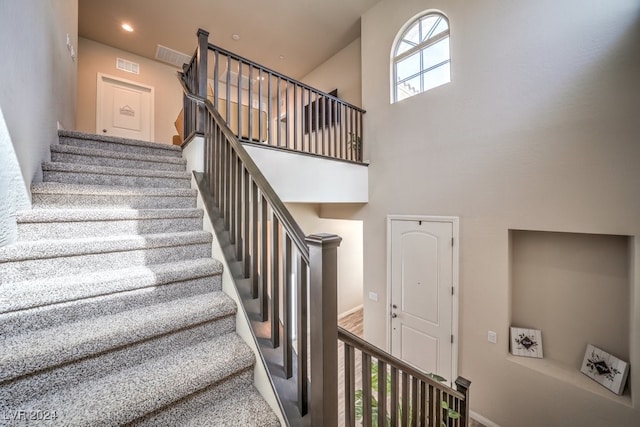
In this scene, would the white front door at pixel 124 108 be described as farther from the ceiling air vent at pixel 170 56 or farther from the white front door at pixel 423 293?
the white front door at pixel 423 293

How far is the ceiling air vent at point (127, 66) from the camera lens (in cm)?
487

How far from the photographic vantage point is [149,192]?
196 centimetres

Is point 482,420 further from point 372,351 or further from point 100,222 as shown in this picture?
point 100,222

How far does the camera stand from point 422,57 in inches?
131

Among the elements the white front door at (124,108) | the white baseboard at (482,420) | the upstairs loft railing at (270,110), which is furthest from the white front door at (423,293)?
the white front door at (124,108)

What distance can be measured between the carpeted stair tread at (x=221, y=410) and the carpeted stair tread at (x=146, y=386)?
6 centimetres

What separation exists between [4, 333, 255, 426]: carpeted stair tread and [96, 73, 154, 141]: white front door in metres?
5.31

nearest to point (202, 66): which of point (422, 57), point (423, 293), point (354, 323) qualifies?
point (422, 57)

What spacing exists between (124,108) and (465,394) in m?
6.69

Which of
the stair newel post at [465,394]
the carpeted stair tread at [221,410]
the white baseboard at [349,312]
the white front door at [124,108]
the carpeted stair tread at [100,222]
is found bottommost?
the white baseboard at [349,312]

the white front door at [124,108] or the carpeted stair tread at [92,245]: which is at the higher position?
the white front door at [124,108]

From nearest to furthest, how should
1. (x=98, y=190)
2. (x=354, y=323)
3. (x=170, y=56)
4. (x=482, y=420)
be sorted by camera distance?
(x=98, y=190), (x=482, y=420), (x=170, y=56), (x=354, y=323)

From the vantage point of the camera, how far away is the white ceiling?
12.5ft

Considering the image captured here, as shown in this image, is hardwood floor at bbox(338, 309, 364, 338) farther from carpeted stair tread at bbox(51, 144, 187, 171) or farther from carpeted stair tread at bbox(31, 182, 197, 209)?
carpeted stair tread at bbox(51, 144, 187, 171)
